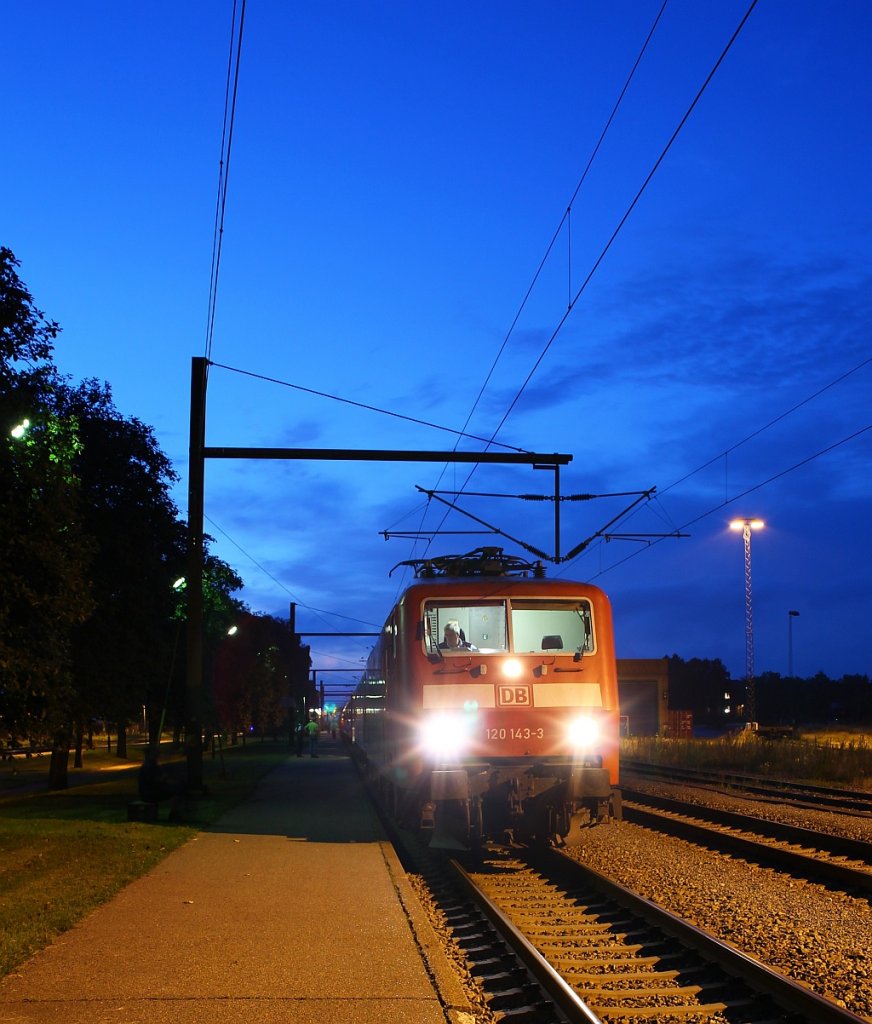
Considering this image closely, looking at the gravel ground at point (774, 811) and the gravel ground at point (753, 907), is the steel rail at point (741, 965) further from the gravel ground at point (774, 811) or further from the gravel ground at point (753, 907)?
the gravel ground at point (774, 811)

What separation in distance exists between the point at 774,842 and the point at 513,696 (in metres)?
4.39

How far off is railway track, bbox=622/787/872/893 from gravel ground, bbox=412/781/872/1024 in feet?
1.02

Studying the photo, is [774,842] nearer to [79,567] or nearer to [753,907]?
[753,907]

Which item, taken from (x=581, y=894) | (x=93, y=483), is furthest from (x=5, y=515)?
(x=93, y=483)

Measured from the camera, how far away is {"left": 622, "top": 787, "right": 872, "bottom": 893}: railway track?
12289 mm

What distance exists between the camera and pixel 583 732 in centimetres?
1395

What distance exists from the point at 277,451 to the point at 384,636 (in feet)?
13.2

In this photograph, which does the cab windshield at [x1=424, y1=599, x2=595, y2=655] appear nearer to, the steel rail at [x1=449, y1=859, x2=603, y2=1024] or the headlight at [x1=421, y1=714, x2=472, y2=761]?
the headlight at [x1=421, y1=714, x2=472, y2=761]

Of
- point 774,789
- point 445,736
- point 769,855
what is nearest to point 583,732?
point 445,736

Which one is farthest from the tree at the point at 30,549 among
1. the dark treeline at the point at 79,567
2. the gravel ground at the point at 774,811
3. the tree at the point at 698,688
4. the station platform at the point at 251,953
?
the tree at the point at 698,688

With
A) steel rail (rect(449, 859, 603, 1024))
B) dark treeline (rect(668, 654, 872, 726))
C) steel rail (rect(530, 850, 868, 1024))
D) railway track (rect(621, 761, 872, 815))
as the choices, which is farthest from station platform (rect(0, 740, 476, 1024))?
dark treeline (rect(668, 654, 872, 726))

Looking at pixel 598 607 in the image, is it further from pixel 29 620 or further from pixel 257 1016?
pixel 257 1016

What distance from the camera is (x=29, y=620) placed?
1612 cm

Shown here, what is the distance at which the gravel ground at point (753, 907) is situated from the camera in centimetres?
781
